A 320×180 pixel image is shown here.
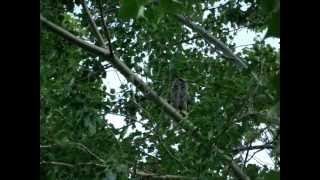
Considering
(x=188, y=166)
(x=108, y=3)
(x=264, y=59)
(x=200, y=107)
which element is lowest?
(x=188, y=166)

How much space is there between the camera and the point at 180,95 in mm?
5117

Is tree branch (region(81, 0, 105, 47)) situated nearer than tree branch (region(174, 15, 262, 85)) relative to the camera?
Yes

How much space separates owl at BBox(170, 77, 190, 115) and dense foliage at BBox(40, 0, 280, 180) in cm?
6

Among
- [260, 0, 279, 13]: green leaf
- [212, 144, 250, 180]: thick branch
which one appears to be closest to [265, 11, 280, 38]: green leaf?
[260, 0, 279, 13]: green leaf

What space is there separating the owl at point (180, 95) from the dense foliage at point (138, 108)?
57 mm

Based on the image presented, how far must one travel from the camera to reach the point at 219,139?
14.1ft

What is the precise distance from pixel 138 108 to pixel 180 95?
36 cm

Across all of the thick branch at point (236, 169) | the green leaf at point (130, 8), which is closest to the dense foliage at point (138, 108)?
the thick branch at point (236, 169)

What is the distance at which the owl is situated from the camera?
16.7 feet

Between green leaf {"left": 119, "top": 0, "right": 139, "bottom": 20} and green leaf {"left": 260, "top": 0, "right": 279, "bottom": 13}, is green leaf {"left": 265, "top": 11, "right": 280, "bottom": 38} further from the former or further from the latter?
green leaf {"left": 119, "top": 0, "right": 139, "bottom": 20}

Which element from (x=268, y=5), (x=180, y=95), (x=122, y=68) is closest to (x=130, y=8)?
(x=268, y=5)
